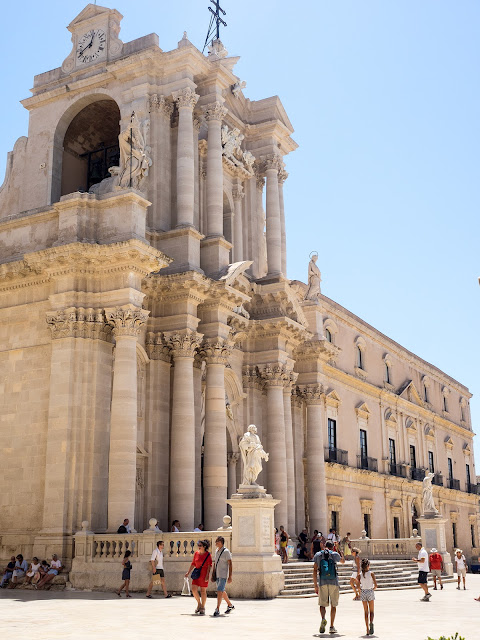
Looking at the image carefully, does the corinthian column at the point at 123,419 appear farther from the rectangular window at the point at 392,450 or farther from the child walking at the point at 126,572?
the rectangular window at the point at 392,450

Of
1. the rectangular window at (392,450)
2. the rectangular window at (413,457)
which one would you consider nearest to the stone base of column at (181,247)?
the rectangular window at (392,450)

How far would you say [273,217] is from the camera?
30422 mm

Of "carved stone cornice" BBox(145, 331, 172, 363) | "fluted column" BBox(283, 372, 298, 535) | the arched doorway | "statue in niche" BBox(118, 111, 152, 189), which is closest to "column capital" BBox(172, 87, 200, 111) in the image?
"statue in niche" BBox(118, 111, 152, 189)

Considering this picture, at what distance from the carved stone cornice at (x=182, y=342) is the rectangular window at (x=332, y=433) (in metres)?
14.4

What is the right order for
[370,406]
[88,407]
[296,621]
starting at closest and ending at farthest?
[296,621] < [88,407] < [370,406]

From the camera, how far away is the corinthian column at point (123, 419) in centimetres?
1977

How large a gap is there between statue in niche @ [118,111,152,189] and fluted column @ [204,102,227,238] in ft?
12.6

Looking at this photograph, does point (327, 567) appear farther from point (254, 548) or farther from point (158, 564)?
point (158, 564)

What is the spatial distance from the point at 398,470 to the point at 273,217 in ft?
61.9

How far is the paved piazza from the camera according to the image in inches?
453

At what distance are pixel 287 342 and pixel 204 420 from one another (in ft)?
18.0

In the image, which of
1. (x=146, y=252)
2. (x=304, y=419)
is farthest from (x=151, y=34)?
(x=304, y=419)

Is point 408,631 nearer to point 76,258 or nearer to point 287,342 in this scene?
point 76,258

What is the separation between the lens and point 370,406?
41812mm
